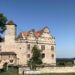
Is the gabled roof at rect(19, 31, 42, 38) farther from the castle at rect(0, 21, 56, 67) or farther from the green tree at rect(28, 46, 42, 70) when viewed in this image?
the green tree at rect(28, 46, 42, 70)

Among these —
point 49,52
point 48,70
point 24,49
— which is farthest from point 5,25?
point 48,70

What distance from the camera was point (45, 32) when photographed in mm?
84500

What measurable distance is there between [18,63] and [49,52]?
886cm

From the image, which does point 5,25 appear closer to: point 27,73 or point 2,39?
point 2,39

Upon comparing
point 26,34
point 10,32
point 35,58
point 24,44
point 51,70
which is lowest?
point 51,70

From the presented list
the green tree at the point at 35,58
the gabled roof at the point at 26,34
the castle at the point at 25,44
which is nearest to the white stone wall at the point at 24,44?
the castle at the point at 25,44

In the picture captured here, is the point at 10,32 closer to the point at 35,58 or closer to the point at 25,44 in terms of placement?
the point at 25,44

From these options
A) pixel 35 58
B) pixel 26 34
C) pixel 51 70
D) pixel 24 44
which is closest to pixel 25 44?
pixel 24 44

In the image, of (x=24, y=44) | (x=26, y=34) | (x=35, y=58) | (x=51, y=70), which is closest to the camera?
(x=51, y=70)

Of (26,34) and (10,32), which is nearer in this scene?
(10,32)

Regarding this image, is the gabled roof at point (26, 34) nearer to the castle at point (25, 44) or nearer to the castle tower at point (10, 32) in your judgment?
the castle at point (25, 44)

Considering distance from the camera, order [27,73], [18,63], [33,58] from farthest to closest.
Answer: [18,63] → [33,58] → [27,73]

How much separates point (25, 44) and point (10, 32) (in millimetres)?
4830

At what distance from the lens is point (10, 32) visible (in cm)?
8269
